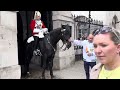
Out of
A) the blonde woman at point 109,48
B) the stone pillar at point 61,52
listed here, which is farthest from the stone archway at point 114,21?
the blonde woman at point 109,48

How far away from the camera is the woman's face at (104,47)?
4.76 ft

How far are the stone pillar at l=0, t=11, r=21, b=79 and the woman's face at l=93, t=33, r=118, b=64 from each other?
4.24 meters

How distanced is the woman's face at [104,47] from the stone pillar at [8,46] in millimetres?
4244

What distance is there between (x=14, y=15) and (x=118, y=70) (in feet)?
15.5

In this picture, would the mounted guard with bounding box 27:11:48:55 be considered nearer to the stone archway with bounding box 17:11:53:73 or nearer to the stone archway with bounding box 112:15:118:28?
the stone archway with bounding box 17:11:53:73

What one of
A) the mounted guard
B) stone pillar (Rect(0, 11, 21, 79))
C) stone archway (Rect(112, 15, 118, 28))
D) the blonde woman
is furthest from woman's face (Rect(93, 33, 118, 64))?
stone archway (Rect(112, 15, 118, 28))

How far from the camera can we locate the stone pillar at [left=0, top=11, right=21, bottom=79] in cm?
554

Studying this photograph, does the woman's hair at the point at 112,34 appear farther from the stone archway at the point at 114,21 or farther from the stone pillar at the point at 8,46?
the stone archway at the point at 114,21

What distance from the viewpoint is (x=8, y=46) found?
225 inches

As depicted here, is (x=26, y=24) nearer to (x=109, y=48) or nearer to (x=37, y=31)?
(x=37, y=31)

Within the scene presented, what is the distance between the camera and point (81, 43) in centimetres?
557

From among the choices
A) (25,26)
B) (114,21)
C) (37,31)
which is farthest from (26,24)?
(114,21)

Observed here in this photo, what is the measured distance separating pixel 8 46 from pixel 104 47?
4.52 m
